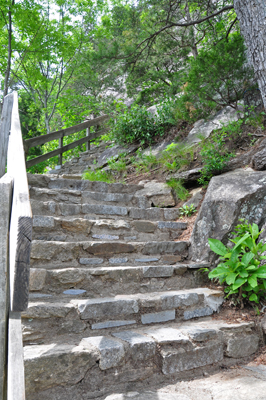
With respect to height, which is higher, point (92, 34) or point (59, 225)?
point (92, 34)

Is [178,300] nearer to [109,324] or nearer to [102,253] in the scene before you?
[109,324]

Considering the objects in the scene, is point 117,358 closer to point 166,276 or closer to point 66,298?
point 66,298

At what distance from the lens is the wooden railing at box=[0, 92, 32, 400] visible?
905 millimetres

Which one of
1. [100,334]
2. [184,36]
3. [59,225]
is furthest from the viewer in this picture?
[184,36]

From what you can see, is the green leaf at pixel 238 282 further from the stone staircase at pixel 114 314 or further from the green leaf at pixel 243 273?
the stone staircase at pixel 114 314

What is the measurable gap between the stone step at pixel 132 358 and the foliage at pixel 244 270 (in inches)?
10.4

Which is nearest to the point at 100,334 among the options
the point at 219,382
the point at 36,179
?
the point at 219,382

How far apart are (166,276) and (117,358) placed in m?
1.01

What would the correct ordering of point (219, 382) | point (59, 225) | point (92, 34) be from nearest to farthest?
point (219, 382), point (59, 225), point (92, 34)

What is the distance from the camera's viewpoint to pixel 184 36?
22.1 feet

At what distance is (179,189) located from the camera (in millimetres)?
4023

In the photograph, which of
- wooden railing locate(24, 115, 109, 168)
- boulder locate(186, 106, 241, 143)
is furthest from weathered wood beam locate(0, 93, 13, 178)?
boulder locate(186, 106, 241, 143)

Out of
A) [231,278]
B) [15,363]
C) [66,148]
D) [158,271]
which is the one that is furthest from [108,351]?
[66,148]

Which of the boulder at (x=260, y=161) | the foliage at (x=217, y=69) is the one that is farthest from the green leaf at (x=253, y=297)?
the foliage at (x=217, y=69)
